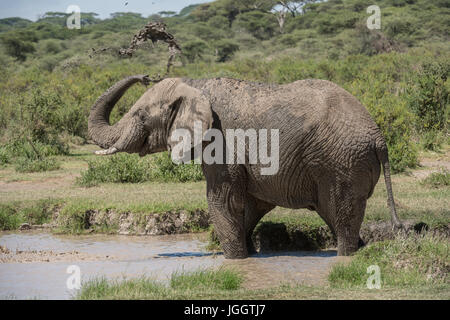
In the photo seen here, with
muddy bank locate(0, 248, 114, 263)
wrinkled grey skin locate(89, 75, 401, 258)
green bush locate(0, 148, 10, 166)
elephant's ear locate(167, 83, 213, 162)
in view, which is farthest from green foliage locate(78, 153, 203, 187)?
elephant's ear locate(167, 83, 213, 162)

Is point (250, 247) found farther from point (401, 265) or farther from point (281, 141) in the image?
point (401, 265)

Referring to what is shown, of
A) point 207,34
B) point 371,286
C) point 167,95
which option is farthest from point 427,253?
point 207,34

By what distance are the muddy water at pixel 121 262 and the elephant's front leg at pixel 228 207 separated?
0.19 meters

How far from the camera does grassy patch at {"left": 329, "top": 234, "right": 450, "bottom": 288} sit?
22.3 feet

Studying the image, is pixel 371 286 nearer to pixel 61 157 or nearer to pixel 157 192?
pixel 157 192

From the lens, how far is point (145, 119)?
8.54 meters

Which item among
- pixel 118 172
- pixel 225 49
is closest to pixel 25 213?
pixel 118 172

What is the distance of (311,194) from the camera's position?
26.3 feet

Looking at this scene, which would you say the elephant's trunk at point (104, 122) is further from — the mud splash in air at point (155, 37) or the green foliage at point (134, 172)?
the green foliage at point (134, 172)

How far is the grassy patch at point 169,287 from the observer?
624cm

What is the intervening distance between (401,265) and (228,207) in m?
2.05

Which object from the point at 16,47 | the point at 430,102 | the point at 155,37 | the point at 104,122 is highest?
the point at 16,47

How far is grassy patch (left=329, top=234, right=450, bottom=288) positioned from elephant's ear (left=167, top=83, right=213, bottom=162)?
6.97 ft
